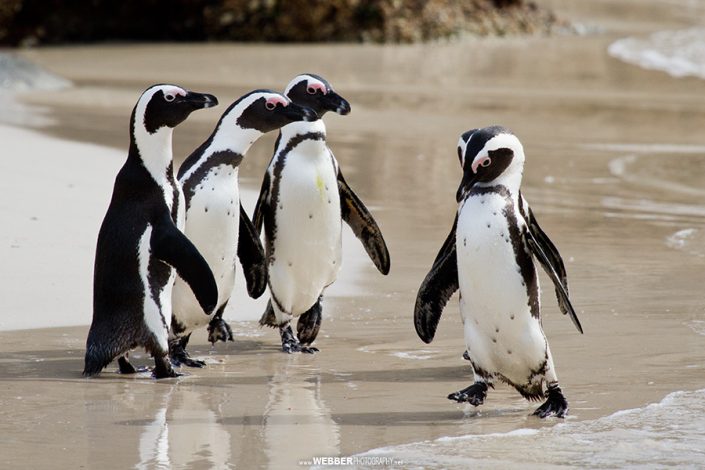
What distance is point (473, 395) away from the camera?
474 cm

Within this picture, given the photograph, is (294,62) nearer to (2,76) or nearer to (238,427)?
(2,76)

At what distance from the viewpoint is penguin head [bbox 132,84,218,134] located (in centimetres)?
519

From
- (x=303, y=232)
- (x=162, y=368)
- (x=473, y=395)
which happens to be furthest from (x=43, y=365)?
(x=473, y=395)

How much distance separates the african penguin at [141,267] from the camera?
4941 mm

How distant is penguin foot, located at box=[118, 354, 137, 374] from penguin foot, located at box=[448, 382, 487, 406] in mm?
1264

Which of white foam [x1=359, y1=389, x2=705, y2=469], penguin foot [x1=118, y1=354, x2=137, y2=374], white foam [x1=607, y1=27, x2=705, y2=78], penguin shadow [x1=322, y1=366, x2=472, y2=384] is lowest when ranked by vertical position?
white foam [x1=359, y1=389, x2=705, y2=469]

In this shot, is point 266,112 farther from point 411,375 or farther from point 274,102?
point 411,375

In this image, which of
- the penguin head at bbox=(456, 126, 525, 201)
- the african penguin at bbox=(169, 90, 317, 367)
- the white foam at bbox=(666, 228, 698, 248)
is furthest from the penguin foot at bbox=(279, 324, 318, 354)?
the white foam at bbox=(666, 228, 698, 248)

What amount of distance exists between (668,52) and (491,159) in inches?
739

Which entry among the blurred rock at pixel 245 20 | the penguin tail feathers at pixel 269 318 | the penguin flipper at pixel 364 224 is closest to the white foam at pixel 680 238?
the penguin flipper at pixel 364 224

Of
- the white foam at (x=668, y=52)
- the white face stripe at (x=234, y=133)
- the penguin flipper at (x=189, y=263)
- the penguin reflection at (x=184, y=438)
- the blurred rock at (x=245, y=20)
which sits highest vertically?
the blurred rock at (x=245, y=20)

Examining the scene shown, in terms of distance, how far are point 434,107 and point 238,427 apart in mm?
10347

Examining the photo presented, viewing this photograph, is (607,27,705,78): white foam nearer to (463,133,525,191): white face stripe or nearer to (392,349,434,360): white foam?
(392,349,434,360): white foam

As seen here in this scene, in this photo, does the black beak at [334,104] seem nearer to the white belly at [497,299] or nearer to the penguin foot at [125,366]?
the white belly at [497,299]
